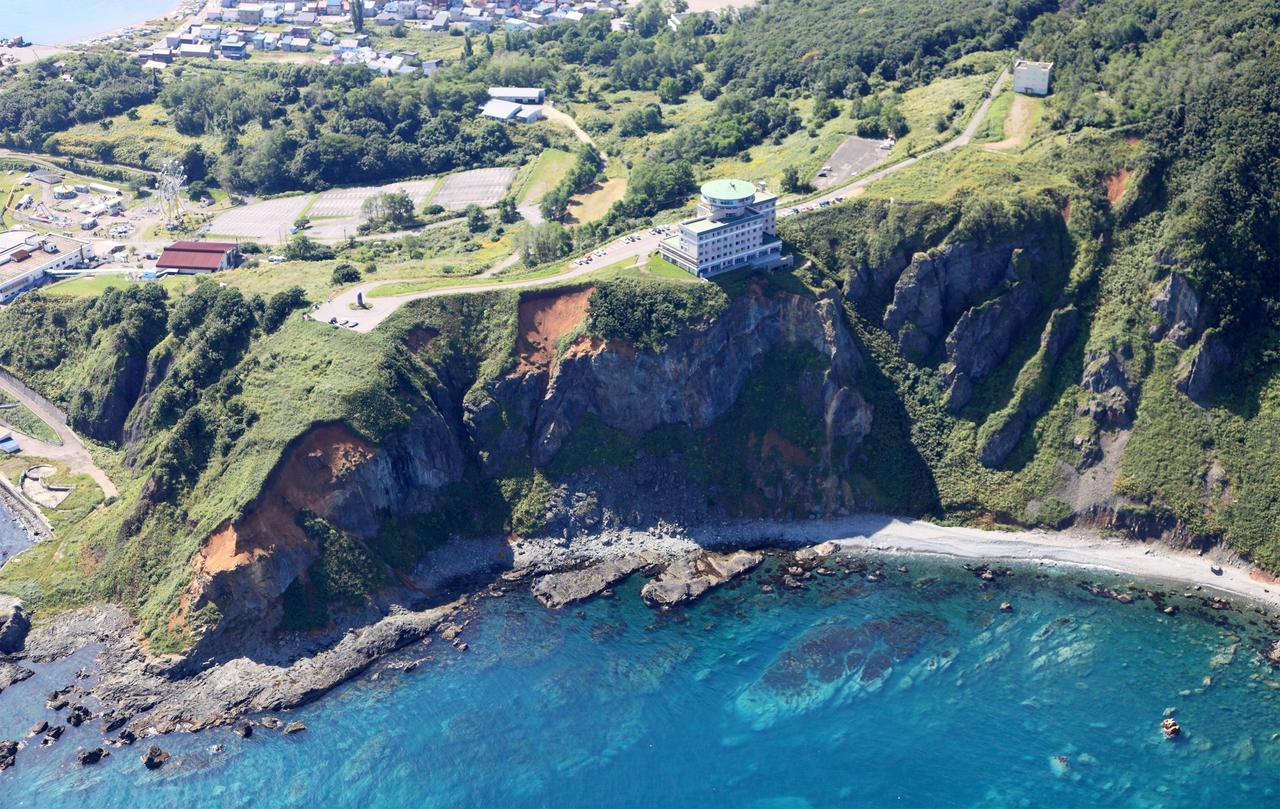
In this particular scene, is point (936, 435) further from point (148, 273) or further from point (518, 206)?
point (148, 273)

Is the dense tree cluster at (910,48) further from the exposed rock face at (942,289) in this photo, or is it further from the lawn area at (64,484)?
the lawn area at (64,484)

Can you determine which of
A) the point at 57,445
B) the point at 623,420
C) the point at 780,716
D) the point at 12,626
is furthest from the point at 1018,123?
the point at 12,626

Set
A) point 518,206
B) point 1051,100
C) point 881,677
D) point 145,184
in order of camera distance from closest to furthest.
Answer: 1. point 881,677
2. point 1051,100
3. point 518,206
4. point 145,184

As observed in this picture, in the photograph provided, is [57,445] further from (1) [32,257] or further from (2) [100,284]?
(1) [32,257]

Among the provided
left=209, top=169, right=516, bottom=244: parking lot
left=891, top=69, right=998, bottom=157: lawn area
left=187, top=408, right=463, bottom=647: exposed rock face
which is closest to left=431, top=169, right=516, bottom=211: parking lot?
left=209, top=169, right=516, bottom=244: parking lot

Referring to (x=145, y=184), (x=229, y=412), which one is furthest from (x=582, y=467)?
(x=145, y=184)
